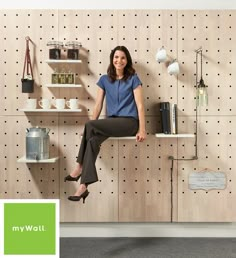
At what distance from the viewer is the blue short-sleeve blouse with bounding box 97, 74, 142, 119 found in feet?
11.5

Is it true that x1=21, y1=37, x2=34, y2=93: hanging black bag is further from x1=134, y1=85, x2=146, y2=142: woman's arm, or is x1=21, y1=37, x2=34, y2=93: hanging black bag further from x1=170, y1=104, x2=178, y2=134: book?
x1=170, y1=104, x2=178, y2=134: book

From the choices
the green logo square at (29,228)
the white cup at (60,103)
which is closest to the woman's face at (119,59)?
the white cup at (60,103)

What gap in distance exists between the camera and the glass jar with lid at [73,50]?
3580 millimetres

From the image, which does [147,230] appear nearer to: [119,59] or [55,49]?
[119,59]

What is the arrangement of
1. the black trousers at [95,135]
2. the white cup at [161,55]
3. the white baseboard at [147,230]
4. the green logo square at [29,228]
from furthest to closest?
1. the white baseboard at [147,230]
2. the white cup at [161,55]
3. the black trousers at [95,135]
4. the green logo square at [29,228]

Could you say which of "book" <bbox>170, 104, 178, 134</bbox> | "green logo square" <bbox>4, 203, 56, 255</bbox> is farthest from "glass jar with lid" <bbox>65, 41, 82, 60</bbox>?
"green logo square" <bbox>4, 203, 56, 255</bbox>

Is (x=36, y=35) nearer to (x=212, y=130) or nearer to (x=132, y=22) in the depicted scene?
(x=132, y=22)

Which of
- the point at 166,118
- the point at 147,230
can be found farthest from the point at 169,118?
the point at 147,230

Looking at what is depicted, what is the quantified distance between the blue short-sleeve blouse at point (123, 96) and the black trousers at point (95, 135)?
82mm

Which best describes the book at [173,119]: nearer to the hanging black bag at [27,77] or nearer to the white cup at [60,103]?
the white cup at [60,103]

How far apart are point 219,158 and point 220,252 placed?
820mm

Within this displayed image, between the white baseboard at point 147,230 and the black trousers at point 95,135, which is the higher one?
the black trousers at point 95,135

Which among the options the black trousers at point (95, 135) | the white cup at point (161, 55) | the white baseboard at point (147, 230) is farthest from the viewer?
the white baseboard at point (147, 230)

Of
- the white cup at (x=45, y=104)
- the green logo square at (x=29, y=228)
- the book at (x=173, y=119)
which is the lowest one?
the green logo square at (x=29, y=228)
